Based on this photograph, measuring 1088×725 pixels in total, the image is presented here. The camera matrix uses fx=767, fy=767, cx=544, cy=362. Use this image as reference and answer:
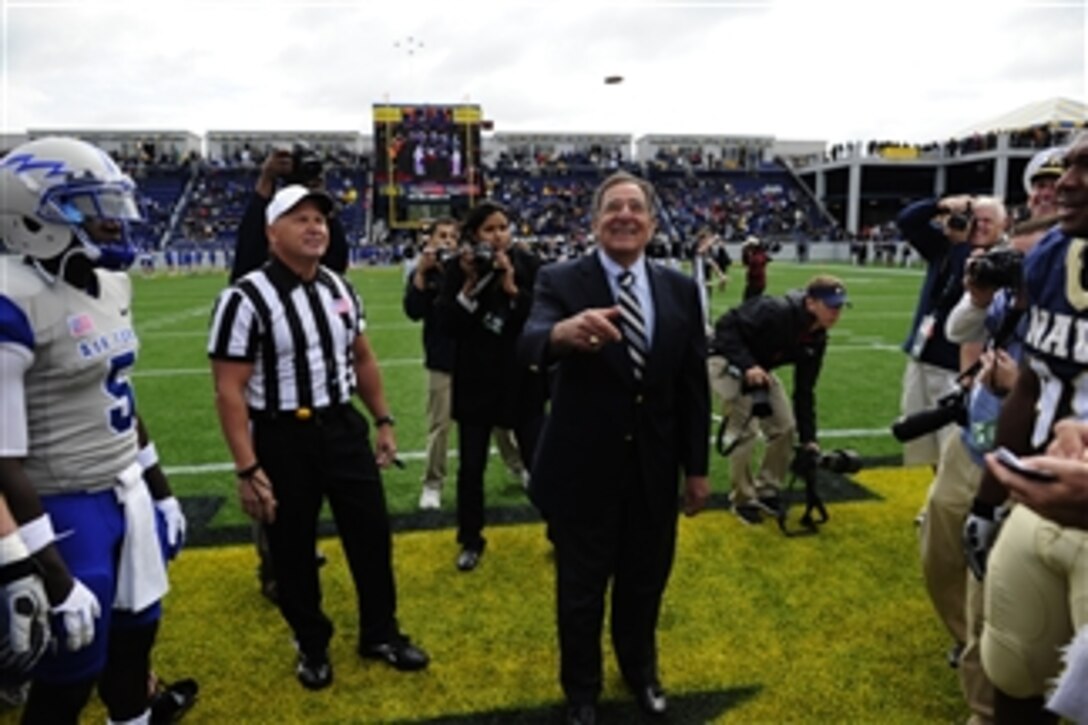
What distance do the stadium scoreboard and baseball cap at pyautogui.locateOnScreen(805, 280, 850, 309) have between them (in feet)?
97.7

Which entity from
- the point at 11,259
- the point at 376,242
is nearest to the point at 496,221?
the point at 11,259

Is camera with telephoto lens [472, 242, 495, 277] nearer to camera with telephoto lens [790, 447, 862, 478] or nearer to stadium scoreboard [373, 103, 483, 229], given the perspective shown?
camera with telephoto lens [790, 447, 862, 478]

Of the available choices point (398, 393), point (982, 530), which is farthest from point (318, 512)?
point (398, 393)

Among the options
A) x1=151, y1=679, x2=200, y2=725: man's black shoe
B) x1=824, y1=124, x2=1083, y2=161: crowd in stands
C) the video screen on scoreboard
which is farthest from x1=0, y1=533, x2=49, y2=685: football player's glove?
x1=824, y1=124, x2=1083, y2=161: crowd in stands

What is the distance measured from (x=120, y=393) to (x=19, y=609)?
25.2 inches

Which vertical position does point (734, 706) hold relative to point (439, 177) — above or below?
below

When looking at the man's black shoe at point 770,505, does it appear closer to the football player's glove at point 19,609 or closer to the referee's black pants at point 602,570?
the referee's black pants at point 602,570

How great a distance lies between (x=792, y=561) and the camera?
411cm

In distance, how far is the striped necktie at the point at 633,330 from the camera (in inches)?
103

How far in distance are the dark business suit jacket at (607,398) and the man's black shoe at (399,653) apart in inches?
35.2

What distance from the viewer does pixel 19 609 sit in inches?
66.3

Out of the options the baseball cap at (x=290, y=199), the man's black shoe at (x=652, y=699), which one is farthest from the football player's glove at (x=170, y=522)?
the man's black shoe at (x=652, y=699)

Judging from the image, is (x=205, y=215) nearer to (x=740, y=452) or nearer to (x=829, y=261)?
(x=829, y=261)

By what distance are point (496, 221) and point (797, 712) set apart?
259cm
